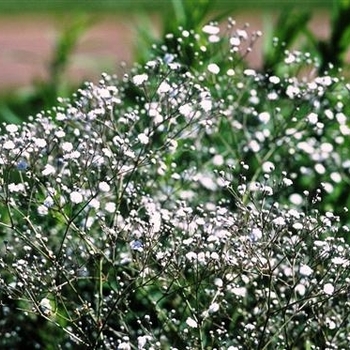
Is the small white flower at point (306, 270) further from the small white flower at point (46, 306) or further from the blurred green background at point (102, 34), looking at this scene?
the blurred green background at point (102, 34)

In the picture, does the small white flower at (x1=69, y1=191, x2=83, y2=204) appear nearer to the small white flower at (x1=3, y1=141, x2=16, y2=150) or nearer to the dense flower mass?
the dense flower mass

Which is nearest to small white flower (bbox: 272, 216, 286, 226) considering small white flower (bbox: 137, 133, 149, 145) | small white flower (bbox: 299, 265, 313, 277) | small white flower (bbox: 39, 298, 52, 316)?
small white flower (bbox: 299, 265, 313, 277)

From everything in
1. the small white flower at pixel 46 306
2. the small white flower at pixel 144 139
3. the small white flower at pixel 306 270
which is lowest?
the small white flower at pixel 306 270

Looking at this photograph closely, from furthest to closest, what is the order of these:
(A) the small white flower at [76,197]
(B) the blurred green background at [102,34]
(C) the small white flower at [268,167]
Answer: (B) the blurred green background at [102,34] → (C) the small white flower at [268,167] → (A) the small white flower at [76,197]

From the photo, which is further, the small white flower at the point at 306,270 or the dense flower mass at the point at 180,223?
the dense flower mass at the point at 180,223

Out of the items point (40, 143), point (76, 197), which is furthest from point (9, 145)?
point (76, 197)

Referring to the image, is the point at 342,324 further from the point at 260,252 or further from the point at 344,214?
the point at 344,214

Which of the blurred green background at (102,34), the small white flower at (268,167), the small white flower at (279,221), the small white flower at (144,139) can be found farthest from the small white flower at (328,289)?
the blurred green background at (102,34)

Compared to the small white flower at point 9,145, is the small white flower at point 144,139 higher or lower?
lower
